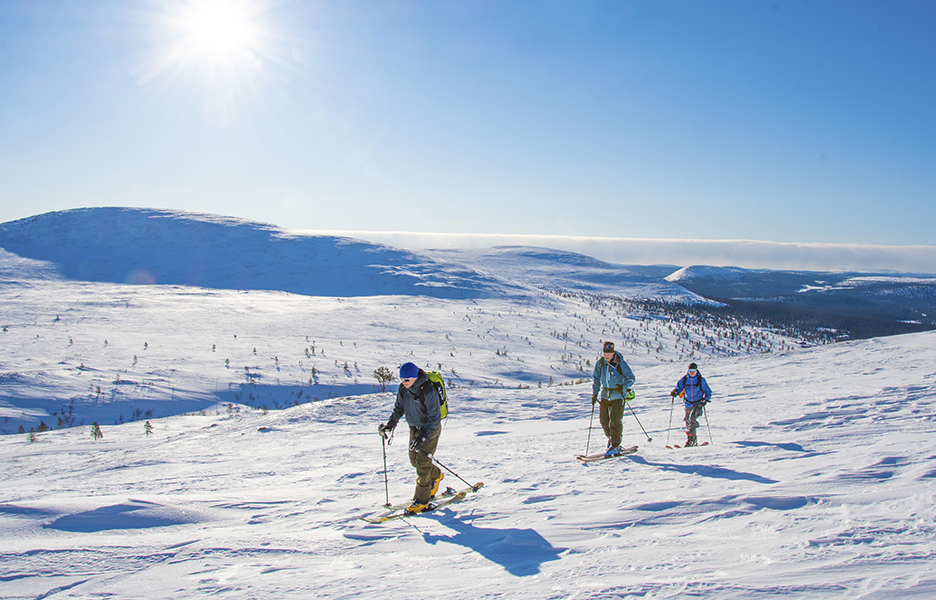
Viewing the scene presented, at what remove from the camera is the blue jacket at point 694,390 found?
9.59 m

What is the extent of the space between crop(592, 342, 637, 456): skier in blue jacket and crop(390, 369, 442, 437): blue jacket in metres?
3.18

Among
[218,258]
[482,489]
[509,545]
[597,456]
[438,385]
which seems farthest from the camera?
[218,258]

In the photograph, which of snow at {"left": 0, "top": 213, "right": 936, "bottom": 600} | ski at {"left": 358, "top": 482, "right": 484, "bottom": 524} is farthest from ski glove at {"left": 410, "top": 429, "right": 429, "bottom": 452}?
ski at {"left": 358, "top": 482, "right": 484, "bottom": 524}

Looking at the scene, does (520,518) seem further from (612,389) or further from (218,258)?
(218,258)

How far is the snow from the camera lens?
13.1 feet

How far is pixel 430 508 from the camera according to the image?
6.42m

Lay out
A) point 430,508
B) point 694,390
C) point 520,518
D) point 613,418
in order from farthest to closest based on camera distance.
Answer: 1. point 694,390
2. point 613,418
3. point 430,508
4. point 520,518

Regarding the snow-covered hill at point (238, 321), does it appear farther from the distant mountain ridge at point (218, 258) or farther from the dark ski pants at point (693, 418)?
the dark ski pants at point (693, 418)

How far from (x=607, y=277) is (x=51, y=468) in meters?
117

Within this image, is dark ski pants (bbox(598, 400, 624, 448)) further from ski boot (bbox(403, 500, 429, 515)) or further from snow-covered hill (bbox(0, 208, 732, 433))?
snow-covered hill (bbox(0, 208, 732, 433))

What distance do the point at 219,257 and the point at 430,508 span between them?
250 feet

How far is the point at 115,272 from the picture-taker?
2431 inches

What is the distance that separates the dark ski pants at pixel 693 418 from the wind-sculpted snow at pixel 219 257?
4976cm

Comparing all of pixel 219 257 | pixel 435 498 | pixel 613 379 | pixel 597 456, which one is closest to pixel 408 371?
pixel 435 498
